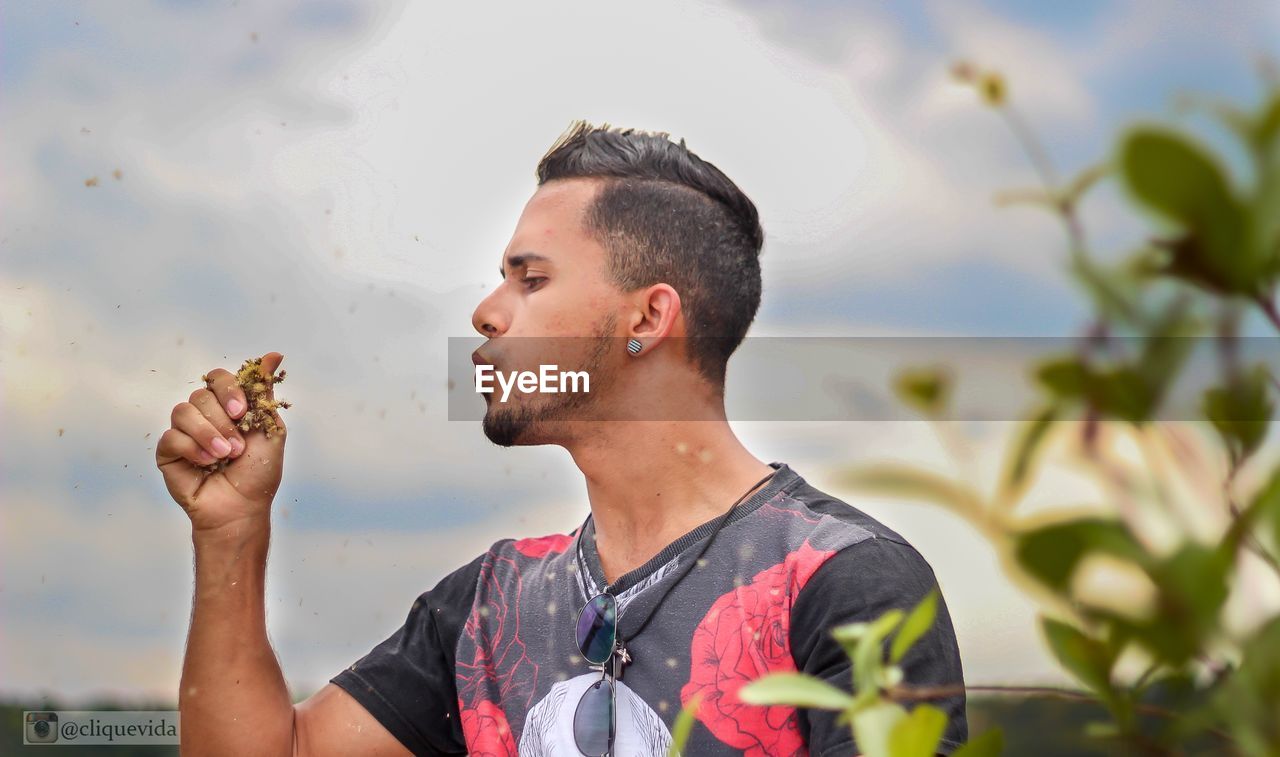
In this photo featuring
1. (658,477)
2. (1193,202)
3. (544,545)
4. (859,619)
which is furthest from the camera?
(544,545)

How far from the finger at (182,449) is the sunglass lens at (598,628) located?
41 centimetres

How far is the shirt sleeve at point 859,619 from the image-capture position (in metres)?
0.90

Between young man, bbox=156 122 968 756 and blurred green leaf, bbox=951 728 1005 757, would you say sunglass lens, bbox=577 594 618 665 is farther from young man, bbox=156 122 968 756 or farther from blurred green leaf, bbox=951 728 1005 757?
blurred green leaf, bbox=951 728 1005 757

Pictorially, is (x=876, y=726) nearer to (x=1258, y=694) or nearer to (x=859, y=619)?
(x=1258, y=694)

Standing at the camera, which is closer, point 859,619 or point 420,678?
point 859,619

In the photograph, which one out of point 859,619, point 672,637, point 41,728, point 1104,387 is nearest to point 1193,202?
point 1104,387

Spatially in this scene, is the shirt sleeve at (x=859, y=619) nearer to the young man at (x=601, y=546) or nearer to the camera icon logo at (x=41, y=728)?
the young man at (x=601, y=546)

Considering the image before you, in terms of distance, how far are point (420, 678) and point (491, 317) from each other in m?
0.41

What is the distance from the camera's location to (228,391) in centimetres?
111

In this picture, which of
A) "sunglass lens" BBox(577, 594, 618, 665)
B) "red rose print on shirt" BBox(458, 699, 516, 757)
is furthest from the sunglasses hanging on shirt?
"red rose print on shirt" BBox(458, 699, 516, 757)

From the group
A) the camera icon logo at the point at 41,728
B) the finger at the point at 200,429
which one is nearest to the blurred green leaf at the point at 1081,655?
the finger at the point at 200,429

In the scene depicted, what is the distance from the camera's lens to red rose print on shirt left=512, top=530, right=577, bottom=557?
1313mm

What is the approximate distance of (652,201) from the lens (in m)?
1.24

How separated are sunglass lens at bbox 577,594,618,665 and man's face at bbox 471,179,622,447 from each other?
0.19 metres
